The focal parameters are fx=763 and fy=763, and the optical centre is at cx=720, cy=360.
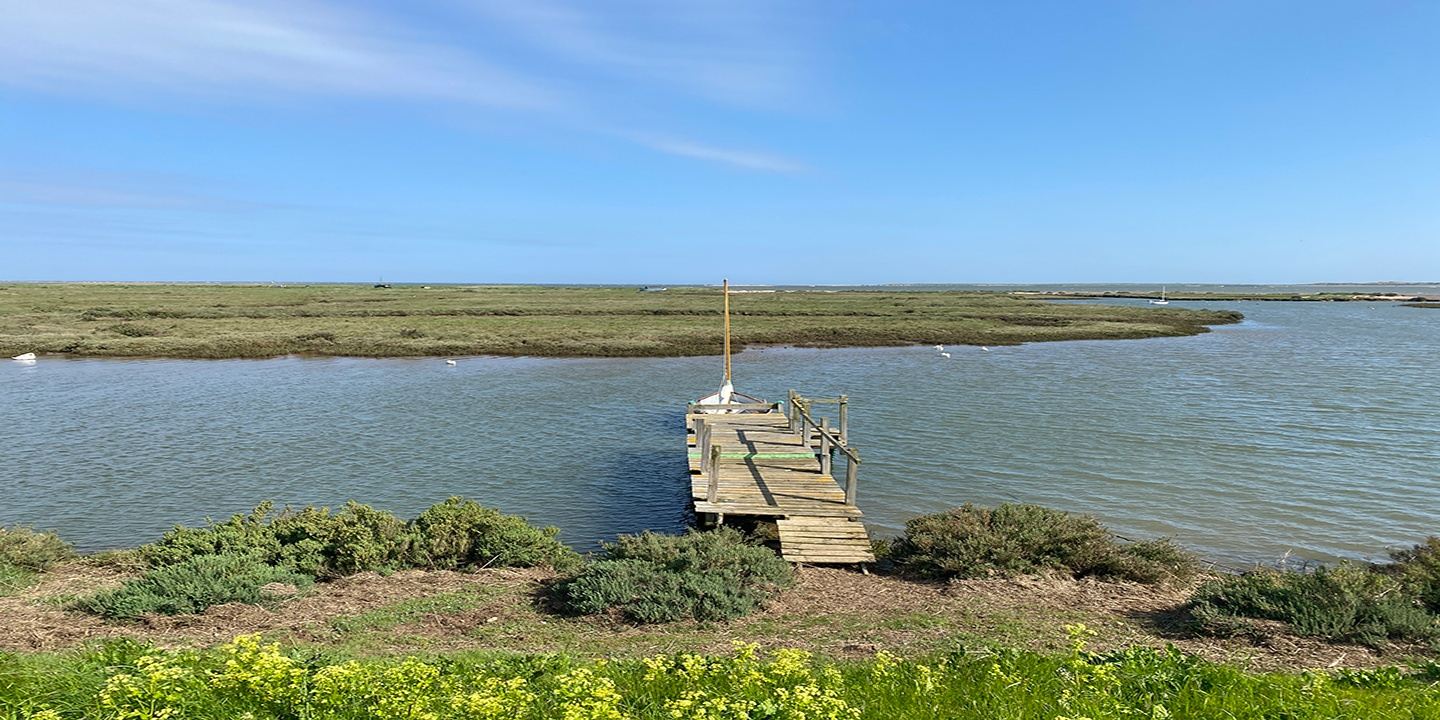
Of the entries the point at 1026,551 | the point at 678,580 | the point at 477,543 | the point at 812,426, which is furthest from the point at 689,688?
the point at 812,426

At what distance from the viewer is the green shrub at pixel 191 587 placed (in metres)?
8.55

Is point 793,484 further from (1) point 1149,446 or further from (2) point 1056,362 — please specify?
(2) point 1056,362

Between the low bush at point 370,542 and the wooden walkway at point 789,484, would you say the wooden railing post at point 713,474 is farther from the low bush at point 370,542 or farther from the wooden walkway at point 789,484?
the low bush at point 370,542

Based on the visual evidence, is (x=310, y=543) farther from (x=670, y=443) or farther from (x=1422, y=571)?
(x=1422, y=571)

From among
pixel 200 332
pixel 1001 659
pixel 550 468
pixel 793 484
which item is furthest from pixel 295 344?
pixel 1001 659

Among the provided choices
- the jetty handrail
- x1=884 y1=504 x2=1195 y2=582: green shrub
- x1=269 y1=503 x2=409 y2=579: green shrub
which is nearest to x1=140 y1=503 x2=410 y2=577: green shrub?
x1=269 y1=503 x2=409 y2=579: green shrub

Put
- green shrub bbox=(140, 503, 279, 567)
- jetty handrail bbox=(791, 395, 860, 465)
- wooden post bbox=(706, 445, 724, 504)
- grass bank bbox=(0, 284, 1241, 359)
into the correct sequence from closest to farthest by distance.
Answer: green shrub bbox=(140, 503, 279, 567), wooden post bbox=(706, 445, 724, 504), jetty handrail bbox=(791, 395, 860, 465), grass bank bbox=(0, 284, 1241, 359)

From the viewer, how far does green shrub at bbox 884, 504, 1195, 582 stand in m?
10.6

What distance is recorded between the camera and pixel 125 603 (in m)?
8.52

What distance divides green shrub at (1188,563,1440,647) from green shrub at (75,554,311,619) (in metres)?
11.0

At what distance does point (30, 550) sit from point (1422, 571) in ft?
60.6

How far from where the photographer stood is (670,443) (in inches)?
870

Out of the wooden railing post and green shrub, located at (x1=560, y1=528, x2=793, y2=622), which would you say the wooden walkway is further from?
green shrub, located at (x1=560, y1=528, x2=793, y2=622)

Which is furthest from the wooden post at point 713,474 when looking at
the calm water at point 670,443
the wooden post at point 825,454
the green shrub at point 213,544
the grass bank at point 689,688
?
the grass bank at point 689,688
